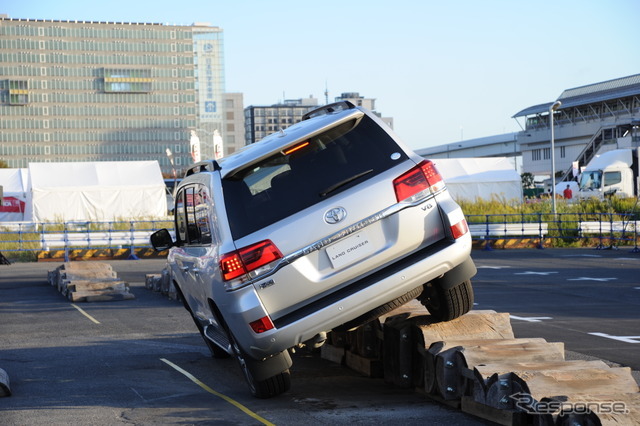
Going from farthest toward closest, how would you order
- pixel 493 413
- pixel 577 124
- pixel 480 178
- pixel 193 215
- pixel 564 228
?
pixel 577 124 → pixel 480 178 → pixel 564 228 → pixel 193 215 → pixel 493 413

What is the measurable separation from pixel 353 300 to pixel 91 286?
1329cm

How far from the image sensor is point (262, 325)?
738 cm

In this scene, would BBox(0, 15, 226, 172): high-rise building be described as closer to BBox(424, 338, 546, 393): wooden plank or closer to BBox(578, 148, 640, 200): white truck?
BBox(578, 148, 640, 200): white truck

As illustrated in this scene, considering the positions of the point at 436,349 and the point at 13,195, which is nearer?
the point at 436,349

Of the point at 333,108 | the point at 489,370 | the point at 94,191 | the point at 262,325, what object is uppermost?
the point at 333,108

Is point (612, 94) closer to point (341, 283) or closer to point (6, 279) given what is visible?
point (6, 279)

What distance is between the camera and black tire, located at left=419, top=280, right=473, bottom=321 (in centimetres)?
804

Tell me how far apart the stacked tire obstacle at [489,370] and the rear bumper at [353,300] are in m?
0.65

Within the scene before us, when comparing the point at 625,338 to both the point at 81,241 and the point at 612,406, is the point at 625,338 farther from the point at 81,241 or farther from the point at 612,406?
the point at 81,241

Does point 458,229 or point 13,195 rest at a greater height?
point 458,229

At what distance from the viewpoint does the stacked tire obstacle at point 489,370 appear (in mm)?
5984

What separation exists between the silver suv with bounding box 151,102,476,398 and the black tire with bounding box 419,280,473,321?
52 millimetres

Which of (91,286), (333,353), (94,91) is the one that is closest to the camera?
(333,353)

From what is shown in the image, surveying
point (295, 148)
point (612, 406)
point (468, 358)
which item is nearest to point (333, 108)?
point (295, 148)
